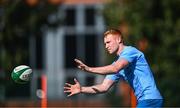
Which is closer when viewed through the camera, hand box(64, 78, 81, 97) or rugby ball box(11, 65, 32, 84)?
hand box(64, 78, 81, 97)

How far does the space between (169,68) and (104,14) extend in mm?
2961

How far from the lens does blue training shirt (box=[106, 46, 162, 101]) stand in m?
9.66

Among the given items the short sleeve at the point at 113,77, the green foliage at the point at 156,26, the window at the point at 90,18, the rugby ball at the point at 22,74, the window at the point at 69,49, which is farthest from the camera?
the window at the point at 90,18

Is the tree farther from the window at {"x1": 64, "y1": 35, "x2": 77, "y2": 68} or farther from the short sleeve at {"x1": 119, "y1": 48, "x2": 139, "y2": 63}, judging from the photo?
the short sleeve at {"x1": 119, "y1": 48, "x2": 139, "y2": 63}

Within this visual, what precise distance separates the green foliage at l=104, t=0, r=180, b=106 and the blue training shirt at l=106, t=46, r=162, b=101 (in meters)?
13.2

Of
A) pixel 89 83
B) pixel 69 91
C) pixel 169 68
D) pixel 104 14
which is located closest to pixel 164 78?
pixel 169 68

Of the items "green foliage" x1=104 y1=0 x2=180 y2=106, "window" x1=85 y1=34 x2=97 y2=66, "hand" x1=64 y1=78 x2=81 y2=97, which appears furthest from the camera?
"window" x1=85 y1=34 x2=97 y2=66

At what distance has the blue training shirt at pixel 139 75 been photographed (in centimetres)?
966

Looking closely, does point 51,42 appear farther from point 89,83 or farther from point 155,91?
point 155,91

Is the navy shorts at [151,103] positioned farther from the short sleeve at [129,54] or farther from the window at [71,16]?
the window at [71,16]

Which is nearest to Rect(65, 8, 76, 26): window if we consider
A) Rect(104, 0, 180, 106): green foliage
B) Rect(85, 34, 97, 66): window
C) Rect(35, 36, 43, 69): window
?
Rect(85, 34, 97, 66): window

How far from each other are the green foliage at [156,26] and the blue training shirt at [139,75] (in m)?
13.2

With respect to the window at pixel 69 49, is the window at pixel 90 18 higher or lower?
higher

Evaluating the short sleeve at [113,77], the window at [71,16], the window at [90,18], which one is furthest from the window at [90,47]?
the short sleeve at [113,77]
